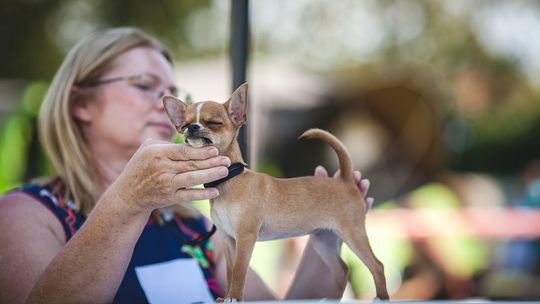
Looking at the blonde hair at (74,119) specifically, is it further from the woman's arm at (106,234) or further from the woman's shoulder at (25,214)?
the woman's arm at (106,234)

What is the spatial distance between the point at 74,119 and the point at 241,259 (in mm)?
975

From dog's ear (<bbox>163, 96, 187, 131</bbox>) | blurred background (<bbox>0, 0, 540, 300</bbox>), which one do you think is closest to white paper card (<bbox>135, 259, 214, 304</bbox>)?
dog's ear (<bbox>163, 96, 187, 131</bbox>)

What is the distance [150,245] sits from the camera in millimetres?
1577

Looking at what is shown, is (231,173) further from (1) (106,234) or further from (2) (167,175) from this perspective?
(1) (106,234)

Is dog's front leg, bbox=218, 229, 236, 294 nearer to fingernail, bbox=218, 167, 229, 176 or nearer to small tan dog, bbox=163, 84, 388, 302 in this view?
small tan dog, bbox=163, 84, 388, 302

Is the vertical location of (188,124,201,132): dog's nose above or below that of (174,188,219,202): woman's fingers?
above

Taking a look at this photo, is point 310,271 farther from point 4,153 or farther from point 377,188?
point 377,188

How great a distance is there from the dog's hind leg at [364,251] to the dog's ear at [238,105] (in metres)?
0.28

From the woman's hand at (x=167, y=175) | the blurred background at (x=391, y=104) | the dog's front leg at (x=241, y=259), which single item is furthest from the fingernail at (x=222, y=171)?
the blurred background at (x=391, y=104)

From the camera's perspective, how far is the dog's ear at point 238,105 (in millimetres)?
979

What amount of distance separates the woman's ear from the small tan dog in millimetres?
769

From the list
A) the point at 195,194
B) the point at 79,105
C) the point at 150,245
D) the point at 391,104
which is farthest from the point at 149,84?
the point at 391,104

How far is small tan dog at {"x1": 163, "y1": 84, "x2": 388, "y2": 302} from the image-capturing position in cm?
97

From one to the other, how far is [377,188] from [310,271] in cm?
595
